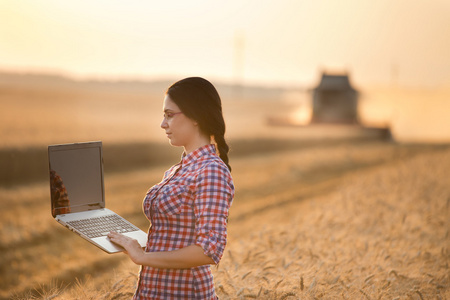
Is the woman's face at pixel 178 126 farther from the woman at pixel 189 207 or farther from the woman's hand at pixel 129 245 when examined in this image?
the woman's hand at pixel 129 245

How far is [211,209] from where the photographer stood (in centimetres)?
302

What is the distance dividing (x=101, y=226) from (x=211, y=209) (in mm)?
1035

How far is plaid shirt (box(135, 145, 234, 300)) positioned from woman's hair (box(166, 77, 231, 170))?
172 mm

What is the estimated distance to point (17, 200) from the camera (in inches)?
592

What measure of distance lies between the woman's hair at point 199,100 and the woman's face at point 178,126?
32mm

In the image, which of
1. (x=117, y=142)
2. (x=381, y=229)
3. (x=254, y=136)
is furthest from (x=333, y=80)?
(x=381, y=229)

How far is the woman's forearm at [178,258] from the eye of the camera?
3045 mm

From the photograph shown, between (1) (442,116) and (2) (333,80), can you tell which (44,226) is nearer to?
(2) (333,80)

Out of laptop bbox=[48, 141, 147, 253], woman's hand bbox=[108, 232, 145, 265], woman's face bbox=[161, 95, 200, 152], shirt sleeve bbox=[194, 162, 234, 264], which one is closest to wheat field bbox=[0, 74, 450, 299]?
laptop bbox=[48, 141, 147, 253]

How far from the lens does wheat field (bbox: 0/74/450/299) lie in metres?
5.09

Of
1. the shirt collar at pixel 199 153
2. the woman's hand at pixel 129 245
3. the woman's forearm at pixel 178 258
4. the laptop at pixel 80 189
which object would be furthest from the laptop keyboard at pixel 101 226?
the shirt collar at pixel 199 153

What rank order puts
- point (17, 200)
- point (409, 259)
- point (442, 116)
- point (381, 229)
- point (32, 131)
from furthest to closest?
point (442, 116)
point (32, 131)
point (17, 200)
point (381, 229)
point (409, 259)

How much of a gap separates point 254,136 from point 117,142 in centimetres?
975

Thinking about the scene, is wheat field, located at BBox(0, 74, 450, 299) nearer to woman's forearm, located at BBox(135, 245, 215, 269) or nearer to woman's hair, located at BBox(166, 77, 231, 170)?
woman's forearm, located at BBox(135, 245, 215, 269)
